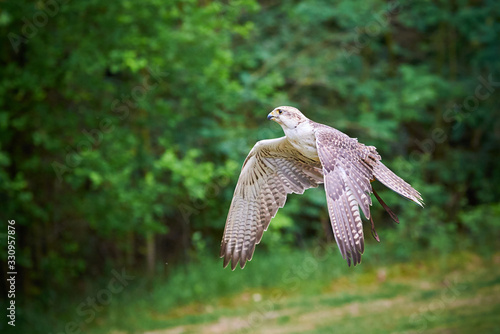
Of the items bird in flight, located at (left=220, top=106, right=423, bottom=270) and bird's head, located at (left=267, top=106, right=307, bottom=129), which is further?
bird's head, located at (left=267, top=106, right=307, bottom=129)

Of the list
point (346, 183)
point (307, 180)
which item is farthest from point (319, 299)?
point (346, 183)

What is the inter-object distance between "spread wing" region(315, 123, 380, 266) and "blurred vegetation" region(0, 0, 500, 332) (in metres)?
4.69

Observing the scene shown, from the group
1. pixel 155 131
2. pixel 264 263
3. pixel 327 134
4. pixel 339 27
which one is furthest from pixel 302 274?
pixel 327 134

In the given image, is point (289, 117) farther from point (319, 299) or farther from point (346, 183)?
point (319, 299)

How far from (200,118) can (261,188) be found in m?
5.15

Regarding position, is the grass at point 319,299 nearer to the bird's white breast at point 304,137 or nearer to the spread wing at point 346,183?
the bird's white breast at point 304,137

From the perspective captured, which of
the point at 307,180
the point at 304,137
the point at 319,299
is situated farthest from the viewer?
the point at 319,299

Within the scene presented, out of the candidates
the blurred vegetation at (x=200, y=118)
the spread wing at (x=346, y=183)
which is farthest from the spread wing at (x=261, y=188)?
the blurred vegetation at (x=200, y=118)

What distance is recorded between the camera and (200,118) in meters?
11.4

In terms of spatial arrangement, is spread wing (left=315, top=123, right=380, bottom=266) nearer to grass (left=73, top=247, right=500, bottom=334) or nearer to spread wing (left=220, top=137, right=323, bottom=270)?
spread wing (left=220, top=137, right=323, bottom=270)

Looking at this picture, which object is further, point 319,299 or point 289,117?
point 319,299

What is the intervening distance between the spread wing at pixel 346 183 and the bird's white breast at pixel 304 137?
0.27ft

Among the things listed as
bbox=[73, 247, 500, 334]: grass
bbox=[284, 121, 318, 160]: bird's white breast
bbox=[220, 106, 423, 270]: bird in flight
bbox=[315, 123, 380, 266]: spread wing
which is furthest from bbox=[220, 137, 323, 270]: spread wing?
bbox=[73, 247, 500, 334]: grass

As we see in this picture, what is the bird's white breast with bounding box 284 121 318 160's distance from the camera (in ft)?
17.4
